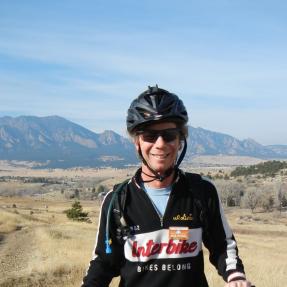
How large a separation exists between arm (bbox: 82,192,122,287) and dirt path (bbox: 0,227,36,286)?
9559 mm

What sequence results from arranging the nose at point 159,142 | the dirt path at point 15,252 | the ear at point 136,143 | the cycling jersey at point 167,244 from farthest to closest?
the dirt path at point 15,252, the ear at point 136,143, the nose at point 159,142, the cycling jersey at point 167,244

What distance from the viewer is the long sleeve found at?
3762 mm

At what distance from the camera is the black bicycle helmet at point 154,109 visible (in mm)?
3906

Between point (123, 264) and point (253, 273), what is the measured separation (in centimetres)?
1265

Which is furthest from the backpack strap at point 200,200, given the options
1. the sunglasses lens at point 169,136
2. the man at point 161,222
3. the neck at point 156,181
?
the sunglasses lens at point 169,136

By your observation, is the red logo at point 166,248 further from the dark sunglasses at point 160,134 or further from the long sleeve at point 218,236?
the dark sunglasses at point 160,134

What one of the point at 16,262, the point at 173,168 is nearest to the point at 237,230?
the point at 16,262

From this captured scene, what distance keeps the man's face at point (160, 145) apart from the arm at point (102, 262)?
0.47m

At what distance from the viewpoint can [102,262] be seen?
12.6 feet

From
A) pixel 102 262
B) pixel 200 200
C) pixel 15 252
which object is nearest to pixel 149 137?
pixel 200 200

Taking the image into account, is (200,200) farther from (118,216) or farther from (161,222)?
(118,216)

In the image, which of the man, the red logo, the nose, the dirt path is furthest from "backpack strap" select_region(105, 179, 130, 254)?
the dirt path

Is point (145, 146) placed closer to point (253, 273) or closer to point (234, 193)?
point (253, 273)

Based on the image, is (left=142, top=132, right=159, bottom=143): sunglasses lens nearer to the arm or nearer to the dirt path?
the arm
